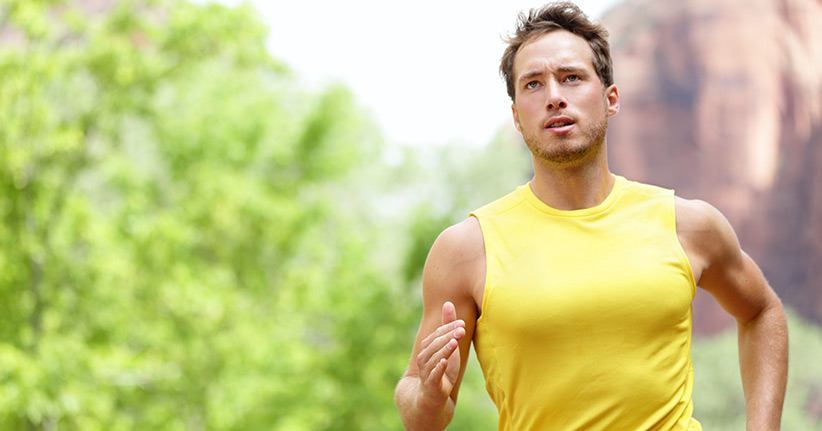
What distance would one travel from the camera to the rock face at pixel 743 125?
26328mm

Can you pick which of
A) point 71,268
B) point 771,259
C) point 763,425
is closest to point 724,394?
point 771,259

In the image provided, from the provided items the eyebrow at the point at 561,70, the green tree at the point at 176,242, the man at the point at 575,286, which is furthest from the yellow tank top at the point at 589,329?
the green tree at the point at 176,242

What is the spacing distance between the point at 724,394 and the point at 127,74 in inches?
752

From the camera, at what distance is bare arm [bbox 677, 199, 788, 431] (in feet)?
6.40

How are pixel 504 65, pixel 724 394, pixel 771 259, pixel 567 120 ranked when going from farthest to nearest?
pixel 771 259 → pixel 724 394 → pixel 504 65 → pixel 567 120

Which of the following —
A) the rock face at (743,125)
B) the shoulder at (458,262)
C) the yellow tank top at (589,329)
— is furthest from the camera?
the rock face at (743,125)

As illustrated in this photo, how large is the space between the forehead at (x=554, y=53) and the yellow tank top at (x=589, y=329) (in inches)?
15.2

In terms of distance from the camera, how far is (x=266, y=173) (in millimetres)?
15250

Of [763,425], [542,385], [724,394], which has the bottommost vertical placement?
[724,394]

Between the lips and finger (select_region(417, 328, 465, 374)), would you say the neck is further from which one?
finger (select_region(417, 328, 465, 374))

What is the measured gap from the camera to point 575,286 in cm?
180

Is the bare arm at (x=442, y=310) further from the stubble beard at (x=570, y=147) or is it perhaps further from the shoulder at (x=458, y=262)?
the stubble beard at (x=570, y=147)

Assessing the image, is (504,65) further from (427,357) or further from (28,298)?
(28,298)

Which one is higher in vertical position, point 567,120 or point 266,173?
point 266,173
